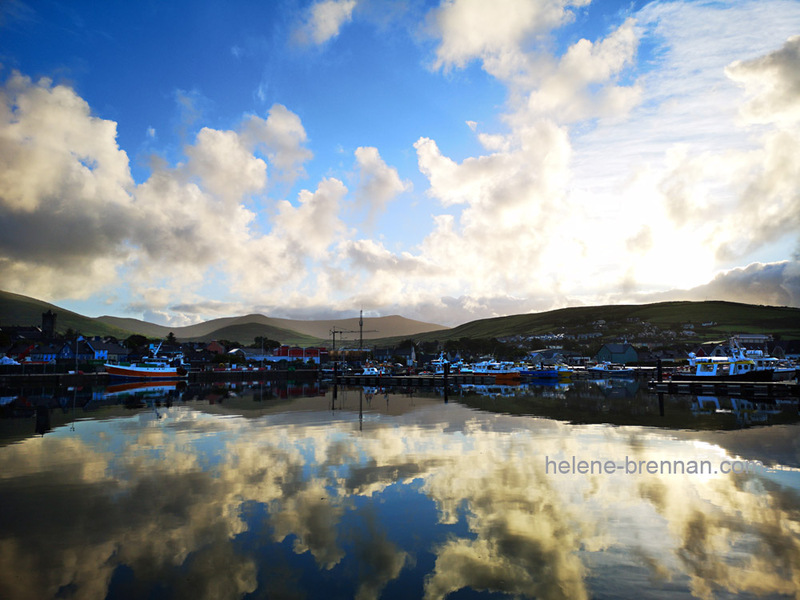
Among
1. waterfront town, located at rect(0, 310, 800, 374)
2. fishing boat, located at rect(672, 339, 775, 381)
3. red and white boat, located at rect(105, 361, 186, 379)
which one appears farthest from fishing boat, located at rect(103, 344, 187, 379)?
fishing boat, located at rect(672, 339, 775, 381)

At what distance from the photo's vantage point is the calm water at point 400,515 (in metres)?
9.44

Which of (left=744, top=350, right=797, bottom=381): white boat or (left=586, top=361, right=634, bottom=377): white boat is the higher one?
(left=744, top=350, right=797, bottom=381): white boat

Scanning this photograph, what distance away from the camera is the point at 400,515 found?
517 inches

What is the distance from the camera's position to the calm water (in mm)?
9438

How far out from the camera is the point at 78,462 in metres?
19.8

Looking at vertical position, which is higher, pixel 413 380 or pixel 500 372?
pixel 500 372

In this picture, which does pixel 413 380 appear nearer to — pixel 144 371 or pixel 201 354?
pixel 144 371

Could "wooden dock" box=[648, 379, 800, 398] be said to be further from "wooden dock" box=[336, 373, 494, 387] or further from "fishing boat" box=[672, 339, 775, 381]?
"wooden dock" box=[336, 373, 494, 387]

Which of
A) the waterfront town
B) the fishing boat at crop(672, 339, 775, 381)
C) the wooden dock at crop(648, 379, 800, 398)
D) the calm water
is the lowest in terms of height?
the calm water

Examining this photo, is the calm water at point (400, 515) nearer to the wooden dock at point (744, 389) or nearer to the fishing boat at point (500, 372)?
the wooden dock at point (744, 389)

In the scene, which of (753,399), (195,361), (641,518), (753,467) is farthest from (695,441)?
(195,361)

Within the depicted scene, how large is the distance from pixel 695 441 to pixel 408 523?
19.3 m

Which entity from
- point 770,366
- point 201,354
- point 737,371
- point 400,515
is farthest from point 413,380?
point 201,354

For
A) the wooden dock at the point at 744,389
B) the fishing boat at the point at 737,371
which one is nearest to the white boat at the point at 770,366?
the fishing boat at the point at 737,371
